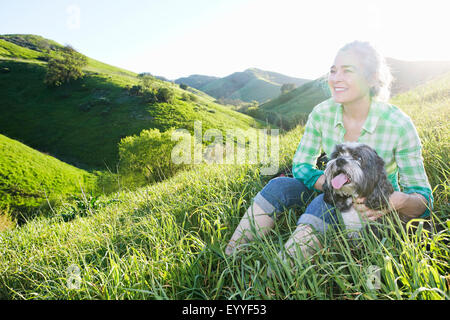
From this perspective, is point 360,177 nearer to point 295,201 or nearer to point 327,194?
point 327,194

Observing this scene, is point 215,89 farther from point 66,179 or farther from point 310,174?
point 310,174

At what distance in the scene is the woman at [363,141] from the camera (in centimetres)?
173

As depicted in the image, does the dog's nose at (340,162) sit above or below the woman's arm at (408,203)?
above

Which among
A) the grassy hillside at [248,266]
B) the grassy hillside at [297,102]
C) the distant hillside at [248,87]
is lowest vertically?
the grassy hillside at [248,266]

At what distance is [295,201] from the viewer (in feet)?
7.49

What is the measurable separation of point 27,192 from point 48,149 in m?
18.8

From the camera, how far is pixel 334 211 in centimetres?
185

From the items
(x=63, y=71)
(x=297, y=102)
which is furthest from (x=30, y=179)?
(x=297, y=102)

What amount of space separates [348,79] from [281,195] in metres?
1.11

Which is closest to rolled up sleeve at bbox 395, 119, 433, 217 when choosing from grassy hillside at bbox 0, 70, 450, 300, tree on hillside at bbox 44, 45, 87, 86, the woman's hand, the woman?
the woman

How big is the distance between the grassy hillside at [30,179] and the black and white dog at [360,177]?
69.3 ft

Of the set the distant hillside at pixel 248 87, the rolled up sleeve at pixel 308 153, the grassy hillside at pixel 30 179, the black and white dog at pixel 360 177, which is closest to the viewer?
the black and white dog at pixel 360 177

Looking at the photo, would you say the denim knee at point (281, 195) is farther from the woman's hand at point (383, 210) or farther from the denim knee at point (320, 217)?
the woman's hand at point (383, 210)

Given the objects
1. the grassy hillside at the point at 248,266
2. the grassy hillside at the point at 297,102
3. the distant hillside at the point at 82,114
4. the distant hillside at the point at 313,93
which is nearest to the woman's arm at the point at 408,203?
the grassy hillside at the point at 248,266
